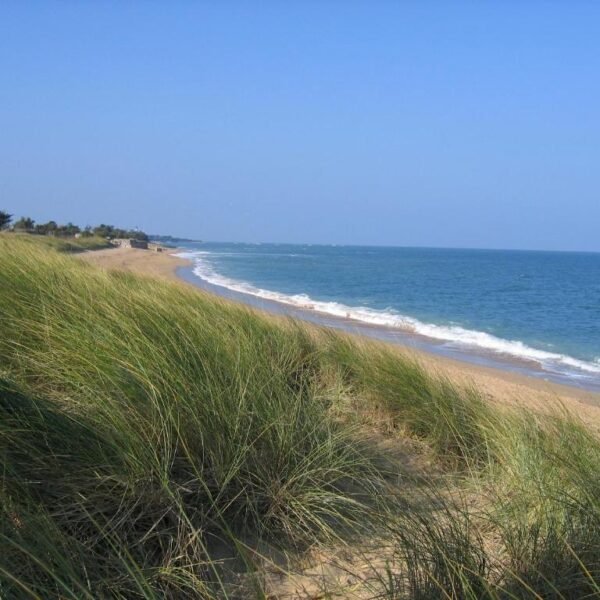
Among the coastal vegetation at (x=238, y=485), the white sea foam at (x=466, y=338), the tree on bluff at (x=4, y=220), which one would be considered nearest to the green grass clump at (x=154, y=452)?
the coastal vegetation at (x=238, y=485)

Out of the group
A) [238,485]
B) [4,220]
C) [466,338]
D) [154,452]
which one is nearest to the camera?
[154,452]

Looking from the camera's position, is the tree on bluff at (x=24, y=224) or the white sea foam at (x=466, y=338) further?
the tree on bluff at (x=24, y=224)

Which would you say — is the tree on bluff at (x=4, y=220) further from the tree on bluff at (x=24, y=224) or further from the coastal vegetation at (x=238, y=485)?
the coastal vegetation at (x=238, y=485)

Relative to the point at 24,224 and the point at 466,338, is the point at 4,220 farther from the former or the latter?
the point at 466,338

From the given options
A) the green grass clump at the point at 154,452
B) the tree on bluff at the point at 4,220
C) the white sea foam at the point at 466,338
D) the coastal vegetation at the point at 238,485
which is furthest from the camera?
the tree on bluff at the point at 4,220

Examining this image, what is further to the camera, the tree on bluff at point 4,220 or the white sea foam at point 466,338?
the tree on bluff at point 4,220

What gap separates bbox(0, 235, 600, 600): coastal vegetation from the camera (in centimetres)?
203

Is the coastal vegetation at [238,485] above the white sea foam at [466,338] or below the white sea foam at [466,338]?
above

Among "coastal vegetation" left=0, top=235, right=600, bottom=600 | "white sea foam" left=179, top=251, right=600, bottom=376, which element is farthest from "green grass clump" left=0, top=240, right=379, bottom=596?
"white sea foam" left=179, top=251, right=600, bottom=376

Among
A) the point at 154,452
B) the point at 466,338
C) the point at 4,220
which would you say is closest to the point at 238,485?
the point at 154,452

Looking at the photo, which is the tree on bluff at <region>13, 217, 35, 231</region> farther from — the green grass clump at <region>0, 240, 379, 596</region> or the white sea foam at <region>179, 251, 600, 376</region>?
the green grass clump at <region>0, 240, 379, 596</region>

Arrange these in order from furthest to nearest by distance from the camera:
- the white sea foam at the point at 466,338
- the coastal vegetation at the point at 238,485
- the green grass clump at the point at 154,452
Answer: the white sea foam at the point at 466,338 < the green grass clump at the point at 154,452 < the coastal vegetation at the point at 238,485

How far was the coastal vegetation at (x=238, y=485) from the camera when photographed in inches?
79.9

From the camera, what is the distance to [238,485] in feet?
8.95
